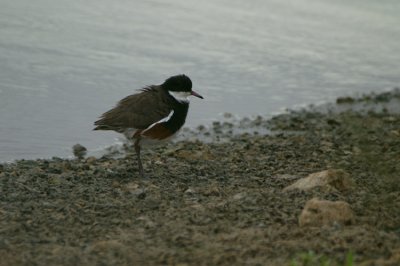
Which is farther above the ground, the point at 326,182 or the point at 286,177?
the point at 326,182

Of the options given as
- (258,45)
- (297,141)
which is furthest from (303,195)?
(258,45)

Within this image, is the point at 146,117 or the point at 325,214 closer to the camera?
the point at 325,214

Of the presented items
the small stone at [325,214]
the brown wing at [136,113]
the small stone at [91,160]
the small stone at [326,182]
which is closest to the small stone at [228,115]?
the small stone at [91,160]

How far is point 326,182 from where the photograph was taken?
7.06 metres

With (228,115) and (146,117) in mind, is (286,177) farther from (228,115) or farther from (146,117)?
(228,115)

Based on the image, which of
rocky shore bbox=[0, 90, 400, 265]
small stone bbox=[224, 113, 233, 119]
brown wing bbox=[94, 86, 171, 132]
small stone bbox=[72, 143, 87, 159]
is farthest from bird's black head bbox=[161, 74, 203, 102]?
small stone bbox=[224, 113, 233, 119]

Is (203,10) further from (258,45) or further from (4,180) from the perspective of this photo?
(4,180)

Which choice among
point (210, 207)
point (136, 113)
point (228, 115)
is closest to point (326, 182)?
point (210, 207)

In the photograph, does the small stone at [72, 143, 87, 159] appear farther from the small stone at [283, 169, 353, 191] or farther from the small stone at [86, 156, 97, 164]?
the small stone at [283, 169, 353, 191]

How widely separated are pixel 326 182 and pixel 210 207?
1.23 metres

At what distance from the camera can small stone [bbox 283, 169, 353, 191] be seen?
706cm

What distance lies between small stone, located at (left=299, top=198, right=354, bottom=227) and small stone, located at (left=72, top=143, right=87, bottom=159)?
16.7 feet

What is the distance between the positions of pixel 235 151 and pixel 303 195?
10.9 feet

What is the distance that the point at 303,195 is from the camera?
6.83 meters
